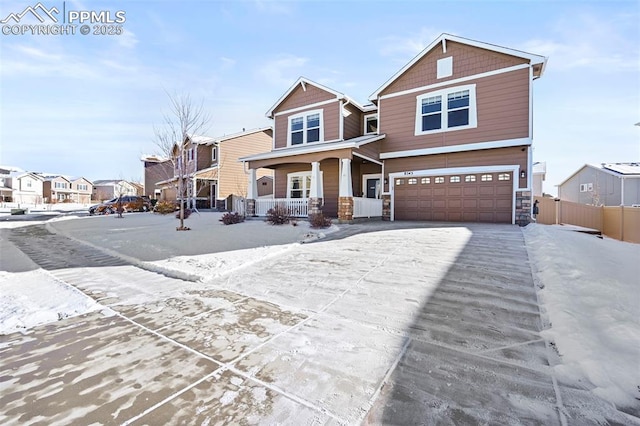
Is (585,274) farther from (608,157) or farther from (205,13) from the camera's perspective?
(608,157)

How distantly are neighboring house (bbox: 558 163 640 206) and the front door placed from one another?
1934cm

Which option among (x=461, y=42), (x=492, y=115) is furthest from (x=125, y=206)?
(x=492, y=115)

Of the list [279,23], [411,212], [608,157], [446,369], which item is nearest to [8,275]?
[446,369]

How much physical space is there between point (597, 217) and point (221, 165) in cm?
2266

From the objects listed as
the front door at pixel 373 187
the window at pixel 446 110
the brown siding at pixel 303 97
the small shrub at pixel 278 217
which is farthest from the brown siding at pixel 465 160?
the small shrub at pixel 278 217

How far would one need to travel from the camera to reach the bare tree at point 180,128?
40.8 ft

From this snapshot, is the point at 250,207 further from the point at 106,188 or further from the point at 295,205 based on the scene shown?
the point at 106,188

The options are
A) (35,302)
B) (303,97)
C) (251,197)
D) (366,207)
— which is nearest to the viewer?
(35,302)

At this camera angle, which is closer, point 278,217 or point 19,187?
point 278,217

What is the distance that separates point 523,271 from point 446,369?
11.0ft

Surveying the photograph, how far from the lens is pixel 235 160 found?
23172 millimetres

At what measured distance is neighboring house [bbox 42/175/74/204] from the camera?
51.8 meters

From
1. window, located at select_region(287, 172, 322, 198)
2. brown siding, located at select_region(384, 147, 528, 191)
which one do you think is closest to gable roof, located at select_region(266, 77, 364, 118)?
brown siding, located at select_region(384, 147, 528, 191)

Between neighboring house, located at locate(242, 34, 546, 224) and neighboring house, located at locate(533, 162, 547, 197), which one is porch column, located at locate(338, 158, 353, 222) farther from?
neighboring house, located at locate(533, 162, 547, 197)
